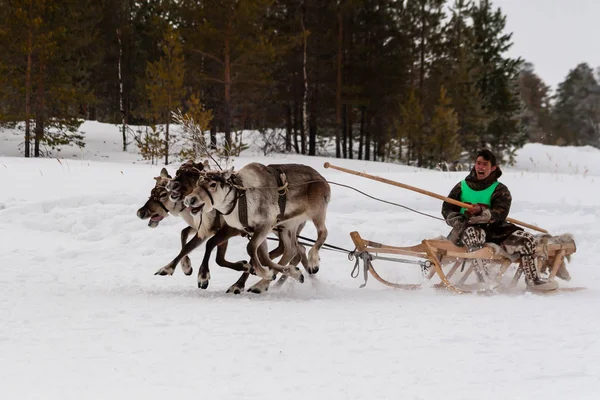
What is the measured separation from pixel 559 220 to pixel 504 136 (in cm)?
2539

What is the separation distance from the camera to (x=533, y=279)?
5.96 metres

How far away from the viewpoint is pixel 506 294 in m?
5.78

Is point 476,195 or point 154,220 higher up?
point 476,195

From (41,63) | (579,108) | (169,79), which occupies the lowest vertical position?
(169,79)

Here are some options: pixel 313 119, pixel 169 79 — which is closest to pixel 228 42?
pixel 169 79

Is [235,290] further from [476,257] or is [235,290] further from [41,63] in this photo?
[41,63]

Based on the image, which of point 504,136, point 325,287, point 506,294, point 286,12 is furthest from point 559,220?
point 504,136

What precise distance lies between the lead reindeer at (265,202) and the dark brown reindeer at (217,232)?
0.03 metres

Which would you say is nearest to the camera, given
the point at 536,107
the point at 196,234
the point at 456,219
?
the point at 196,234

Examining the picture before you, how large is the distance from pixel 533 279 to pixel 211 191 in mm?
3399

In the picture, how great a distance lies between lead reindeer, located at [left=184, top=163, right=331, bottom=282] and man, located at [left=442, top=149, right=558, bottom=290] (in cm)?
151

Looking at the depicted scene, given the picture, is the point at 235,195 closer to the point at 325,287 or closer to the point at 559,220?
the point at 325,287

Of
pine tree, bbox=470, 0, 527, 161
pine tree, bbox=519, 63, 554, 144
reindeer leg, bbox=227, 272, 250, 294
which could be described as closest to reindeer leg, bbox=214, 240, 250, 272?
reindeer leg, bbox=227, 272, 250, 294

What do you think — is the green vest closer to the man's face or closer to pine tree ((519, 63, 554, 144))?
the man's face
